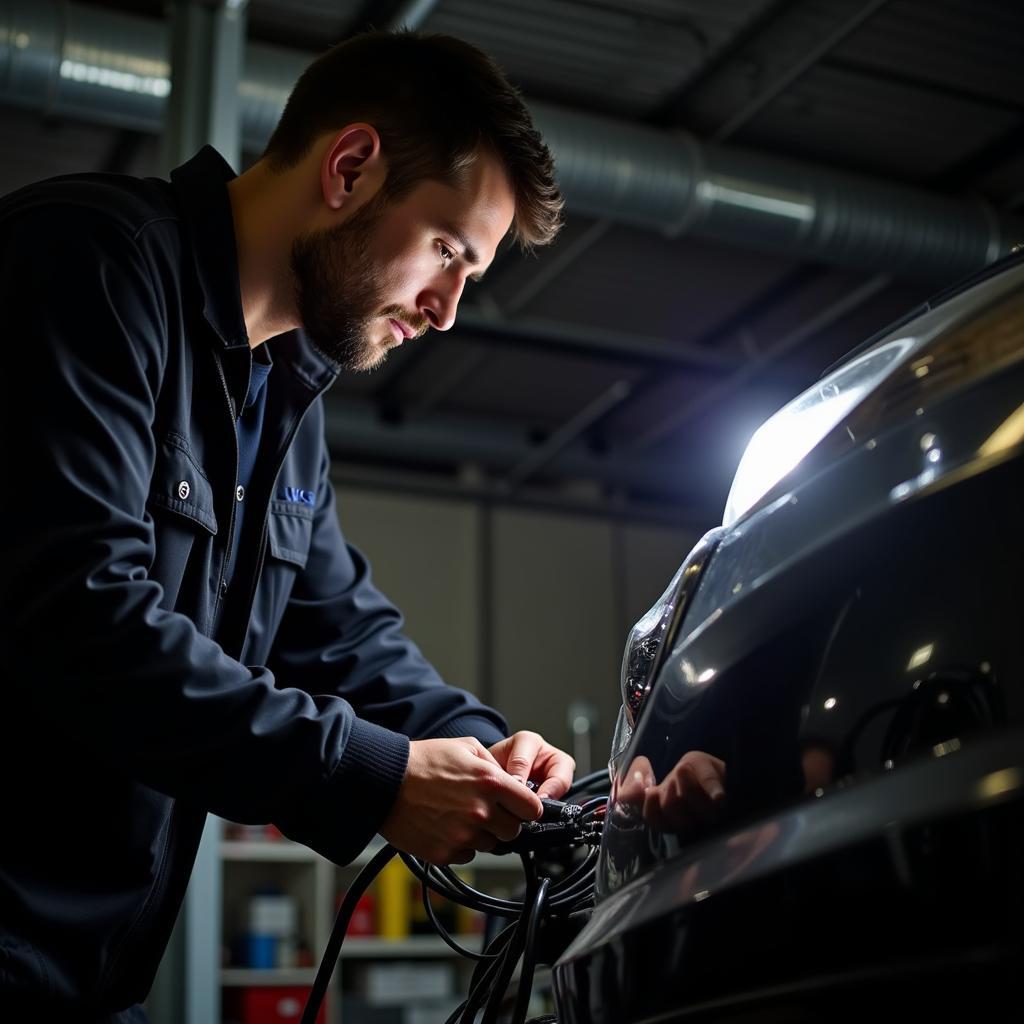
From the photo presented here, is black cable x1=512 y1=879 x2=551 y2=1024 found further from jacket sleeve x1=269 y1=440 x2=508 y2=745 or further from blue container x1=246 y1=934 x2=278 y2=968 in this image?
blue container x1=246 y1=934 x2=278 y2=968

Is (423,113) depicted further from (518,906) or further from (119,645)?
(518,906)

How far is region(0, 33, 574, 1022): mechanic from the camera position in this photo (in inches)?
36.9

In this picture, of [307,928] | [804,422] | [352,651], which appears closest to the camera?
[804,422]

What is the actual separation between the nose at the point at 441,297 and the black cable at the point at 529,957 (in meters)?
0.62

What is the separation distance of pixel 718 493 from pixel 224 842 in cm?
455

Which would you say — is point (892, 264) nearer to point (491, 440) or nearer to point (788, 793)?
point (491, 440)

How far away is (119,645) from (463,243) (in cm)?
62

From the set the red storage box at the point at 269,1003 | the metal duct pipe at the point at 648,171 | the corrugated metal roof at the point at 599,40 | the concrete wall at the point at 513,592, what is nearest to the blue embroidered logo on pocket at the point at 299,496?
the metal duct pipe at the point at 648,171

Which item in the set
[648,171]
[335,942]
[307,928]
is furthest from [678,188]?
[335,942]

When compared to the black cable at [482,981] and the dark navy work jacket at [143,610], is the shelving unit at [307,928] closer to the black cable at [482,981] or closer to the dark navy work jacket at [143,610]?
the dark navy work jacket at [143,610]

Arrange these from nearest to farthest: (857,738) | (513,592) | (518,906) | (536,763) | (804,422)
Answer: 1. (857,738)
2. (804,422)
3. (518,906)
4. (536,763)
5. (513,592)

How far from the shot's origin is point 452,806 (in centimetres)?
99

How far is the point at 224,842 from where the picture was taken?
5238 mm

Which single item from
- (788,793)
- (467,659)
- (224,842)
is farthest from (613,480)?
(788,793)
